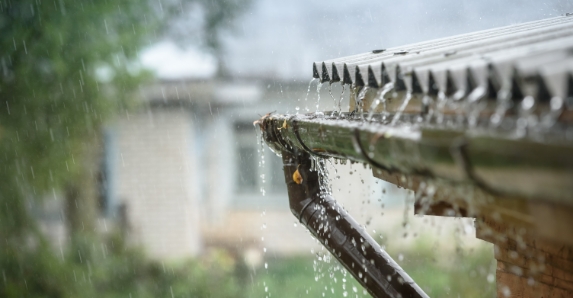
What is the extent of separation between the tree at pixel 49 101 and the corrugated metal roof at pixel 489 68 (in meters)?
7.17

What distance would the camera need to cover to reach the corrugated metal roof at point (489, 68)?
3.78 ft

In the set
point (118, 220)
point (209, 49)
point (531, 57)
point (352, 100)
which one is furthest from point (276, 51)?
point (531, 57)

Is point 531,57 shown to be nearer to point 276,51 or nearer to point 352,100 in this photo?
point 352,100

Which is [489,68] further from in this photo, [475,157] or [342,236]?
[342,236]

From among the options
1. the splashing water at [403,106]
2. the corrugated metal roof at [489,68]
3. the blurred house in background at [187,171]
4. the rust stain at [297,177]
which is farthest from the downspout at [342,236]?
the blurred house in background at [187,171]

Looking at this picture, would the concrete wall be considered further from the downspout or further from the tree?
the downspout

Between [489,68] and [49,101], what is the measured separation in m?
8.29

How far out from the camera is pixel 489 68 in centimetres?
130

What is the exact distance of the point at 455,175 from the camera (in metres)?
1.11

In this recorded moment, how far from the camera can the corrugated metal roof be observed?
A: 1.15 metres

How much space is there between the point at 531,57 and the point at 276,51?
8625 mm

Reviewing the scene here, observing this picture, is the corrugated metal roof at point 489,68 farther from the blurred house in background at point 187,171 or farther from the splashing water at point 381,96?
the blurred house in background at point 187,171

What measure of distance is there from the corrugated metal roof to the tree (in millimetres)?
7170

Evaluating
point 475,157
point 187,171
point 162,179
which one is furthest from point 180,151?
point 475,157
